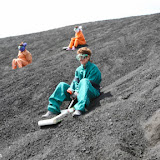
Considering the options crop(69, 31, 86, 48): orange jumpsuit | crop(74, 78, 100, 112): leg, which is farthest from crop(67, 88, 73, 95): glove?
crop(69, 31, 86, 48): orange jumpsuit

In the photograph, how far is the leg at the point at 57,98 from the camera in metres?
4.13

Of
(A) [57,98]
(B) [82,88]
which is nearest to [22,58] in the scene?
(A) [57,98]

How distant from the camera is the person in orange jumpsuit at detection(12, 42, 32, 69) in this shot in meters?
8.49

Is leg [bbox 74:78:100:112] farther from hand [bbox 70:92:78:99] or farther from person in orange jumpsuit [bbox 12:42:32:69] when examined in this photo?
person in orange jumpsuit [bbox 12:42:32:69]

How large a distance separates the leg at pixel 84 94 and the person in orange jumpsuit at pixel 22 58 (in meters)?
5.17

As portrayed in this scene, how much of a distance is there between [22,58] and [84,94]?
A: 5.68m

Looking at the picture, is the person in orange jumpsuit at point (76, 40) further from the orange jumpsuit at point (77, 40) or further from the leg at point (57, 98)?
the leg at point (57, 98)

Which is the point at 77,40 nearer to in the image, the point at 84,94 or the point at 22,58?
the point at 22,58

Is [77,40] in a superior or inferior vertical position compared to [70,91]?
superior

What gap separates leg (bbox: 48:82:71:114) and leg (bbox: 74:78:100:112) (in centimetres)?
42

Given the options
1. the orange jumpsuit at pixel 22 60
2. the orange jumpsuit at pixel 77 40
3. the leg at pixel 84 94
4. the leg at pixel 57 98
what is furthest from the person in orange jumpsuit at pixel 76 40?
the leg at pixel 84 94

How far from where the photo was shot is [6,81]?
282 inches

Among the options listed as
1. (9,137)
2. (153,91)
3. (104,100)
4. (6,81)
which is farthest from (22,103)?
(153,91)

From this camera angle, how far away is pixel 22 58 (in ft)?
28.8
